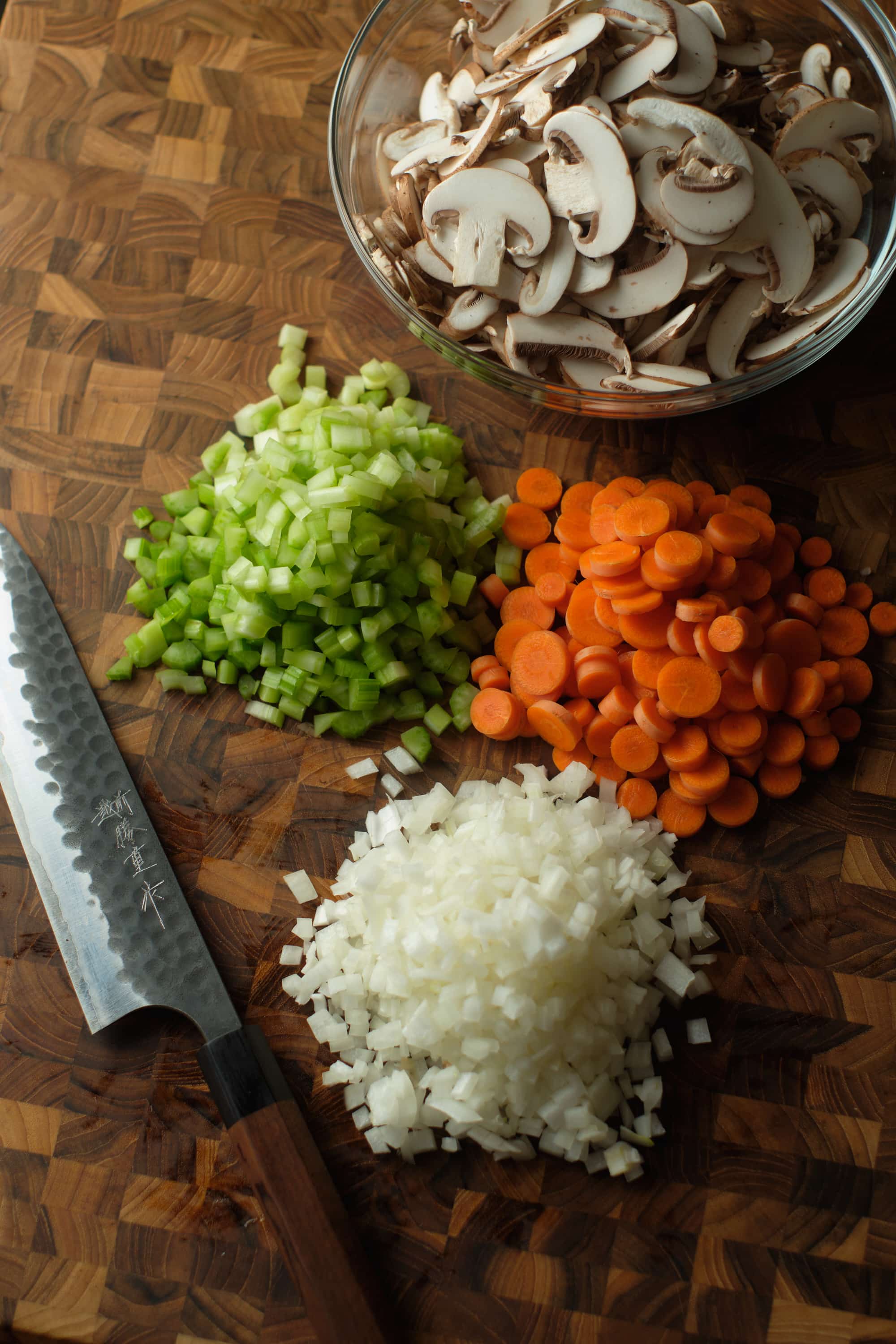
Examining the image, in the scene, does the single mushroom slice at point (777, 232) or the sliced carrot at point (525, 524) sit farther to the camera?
the sliced carrot at point (525, 524)

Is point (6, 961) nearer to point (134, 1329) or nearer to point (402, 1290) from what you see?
point (134, 1329)

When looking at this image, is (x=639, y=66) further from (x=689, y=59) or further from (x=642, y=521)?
(x=642, y=521)

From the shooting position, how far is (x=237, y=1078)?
2.02 m

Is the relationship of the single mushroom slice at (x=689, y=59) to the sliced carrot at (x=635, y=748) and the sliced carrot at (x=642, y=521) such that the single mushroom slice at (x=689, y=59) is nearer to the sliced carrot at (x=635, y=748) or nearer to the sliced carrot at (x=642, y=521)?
the sliced carrot at (x=642, y=521)

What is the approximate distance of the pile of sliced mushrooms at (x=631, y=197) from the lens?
77.9 inches

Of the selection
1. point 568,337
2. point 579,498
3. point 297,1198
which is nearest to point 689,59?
point 568,337

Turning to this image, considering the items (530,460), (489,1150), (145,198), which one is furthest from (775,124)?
(489,1150)

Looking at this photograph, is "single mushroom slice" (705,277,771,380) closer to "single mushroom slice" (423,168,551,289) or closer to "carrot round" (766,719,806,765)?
"single mushroom slice" (423,168,551,289)

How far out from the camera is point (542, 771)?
2316 millimetres

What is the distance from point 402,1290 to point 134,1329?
0.56 metres

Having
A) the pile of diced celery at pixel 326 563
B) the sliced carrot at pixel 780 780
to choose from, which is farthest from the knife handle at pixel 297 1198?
the sliced carrot at pixel 780 780

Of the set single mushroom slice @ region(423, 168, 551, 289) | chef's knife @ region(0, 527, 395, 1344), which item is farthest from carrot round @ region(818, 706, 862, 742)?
chef's knife @ region(0, 527, 395, 1344)

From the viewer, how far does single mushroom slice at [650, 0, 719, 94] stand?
2.00m

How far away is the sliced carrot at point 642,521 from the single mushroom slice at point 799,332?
1.17 feet
